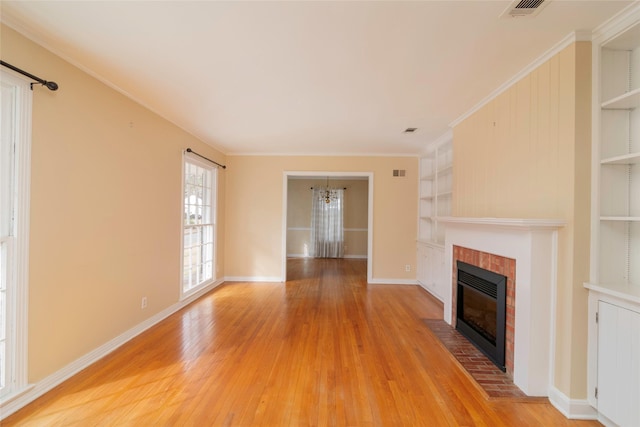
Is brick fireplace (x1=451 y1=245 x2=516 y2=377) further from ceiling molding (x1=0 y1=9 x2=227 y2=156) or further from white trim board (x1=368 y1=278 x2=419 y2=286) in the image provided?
ceiling molding (x1=0 y1=9 x2=227 y2=156)

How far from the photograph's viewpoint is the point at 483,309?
276 centimetres

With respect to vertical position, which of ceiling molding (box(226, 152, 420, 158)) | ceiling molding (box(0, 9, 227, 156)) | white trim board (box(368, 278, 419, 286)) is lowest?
white trim board (box(368, 278, 419, 286))

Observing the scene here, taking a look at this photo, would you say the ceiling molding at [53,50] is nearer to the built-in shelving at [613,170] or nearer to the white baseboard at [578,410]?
the built-in shelving at [613,170]

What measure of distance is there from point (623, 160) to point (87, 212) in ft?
13.0

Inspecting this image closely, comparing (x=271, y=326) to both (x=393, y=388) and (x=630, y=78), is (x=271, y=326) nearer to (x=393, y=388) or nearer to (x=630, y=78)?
(x=393, y=388)

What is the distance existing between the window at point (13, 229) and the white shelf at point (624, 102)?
3.83 meters

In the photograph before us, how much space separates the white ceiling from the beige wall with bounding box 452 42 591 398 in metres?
0.23

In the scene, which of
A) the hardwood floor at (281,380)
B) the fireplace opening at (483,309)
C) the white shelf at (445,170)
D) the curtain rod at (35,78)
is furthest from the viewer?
the white shelf at (445,170)

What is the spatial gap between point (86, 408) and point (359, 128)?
3.85m

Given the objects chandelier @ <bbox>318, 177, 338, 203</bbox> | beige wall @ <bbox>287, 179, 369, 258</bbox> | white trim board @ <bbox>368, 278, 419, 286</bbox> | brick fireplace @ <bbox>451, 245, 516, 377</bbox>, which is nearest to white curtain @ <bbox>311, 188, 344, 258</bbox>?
chandelier @ <bbox>318, 177, 338, 203</bbox>

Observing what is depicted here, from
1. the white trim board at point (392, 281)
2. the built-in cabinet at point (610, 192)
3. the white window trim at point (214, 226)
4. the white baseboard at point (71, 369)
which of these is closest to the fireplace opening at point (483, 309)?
the built-in cabinet at point (610, 192)

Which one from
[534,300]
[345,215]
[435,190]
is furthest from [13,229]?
[345,215]

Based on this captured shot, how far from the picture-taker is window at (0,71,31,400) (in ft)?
5.91

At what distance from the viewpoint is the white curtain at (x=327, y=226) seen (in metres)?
9.09
